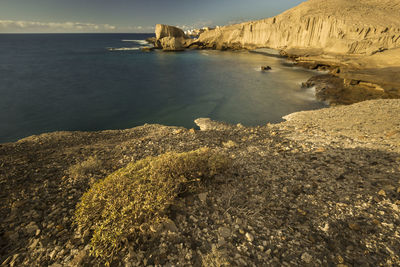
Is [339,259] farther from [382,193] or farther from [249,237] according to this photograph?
[382,193]

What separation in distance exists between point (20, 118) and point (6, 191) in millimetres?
15889

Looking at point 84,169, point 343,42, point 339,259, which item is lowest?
point 84,169

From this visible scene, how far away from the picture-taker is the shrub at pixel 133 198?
2955 millimetres

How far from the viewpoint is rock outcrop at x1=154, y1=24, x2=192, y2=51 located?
235 feet

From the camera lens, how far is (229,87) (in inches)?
986

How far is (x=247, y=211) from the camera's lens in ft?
12.6

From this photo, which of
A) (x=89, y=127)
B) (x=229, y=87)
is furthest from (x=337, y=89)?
(x=89, y=127)

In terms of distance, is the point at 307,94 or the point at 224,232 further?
the point at 307,94

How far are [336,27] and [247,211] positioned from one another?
4928 centimetres

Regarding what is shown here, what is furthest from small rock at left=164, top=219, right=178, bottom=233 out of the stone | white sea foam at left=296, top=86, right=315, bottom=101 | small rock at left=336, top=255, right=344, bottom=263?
white sea foam at left=296, top=86, right=315, bottom=101

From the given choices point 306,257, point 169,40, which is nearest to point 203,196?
point 306,257

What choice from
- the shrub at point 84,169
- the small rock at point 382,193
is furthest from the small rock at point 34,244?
the small rock at point 382,193

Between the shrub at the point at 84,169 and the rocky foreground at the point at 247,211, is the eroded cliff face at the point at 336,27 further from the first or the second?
the shrub at the point at 84,169

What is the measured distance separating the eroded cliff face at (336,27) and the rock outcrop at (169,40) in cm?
2895
